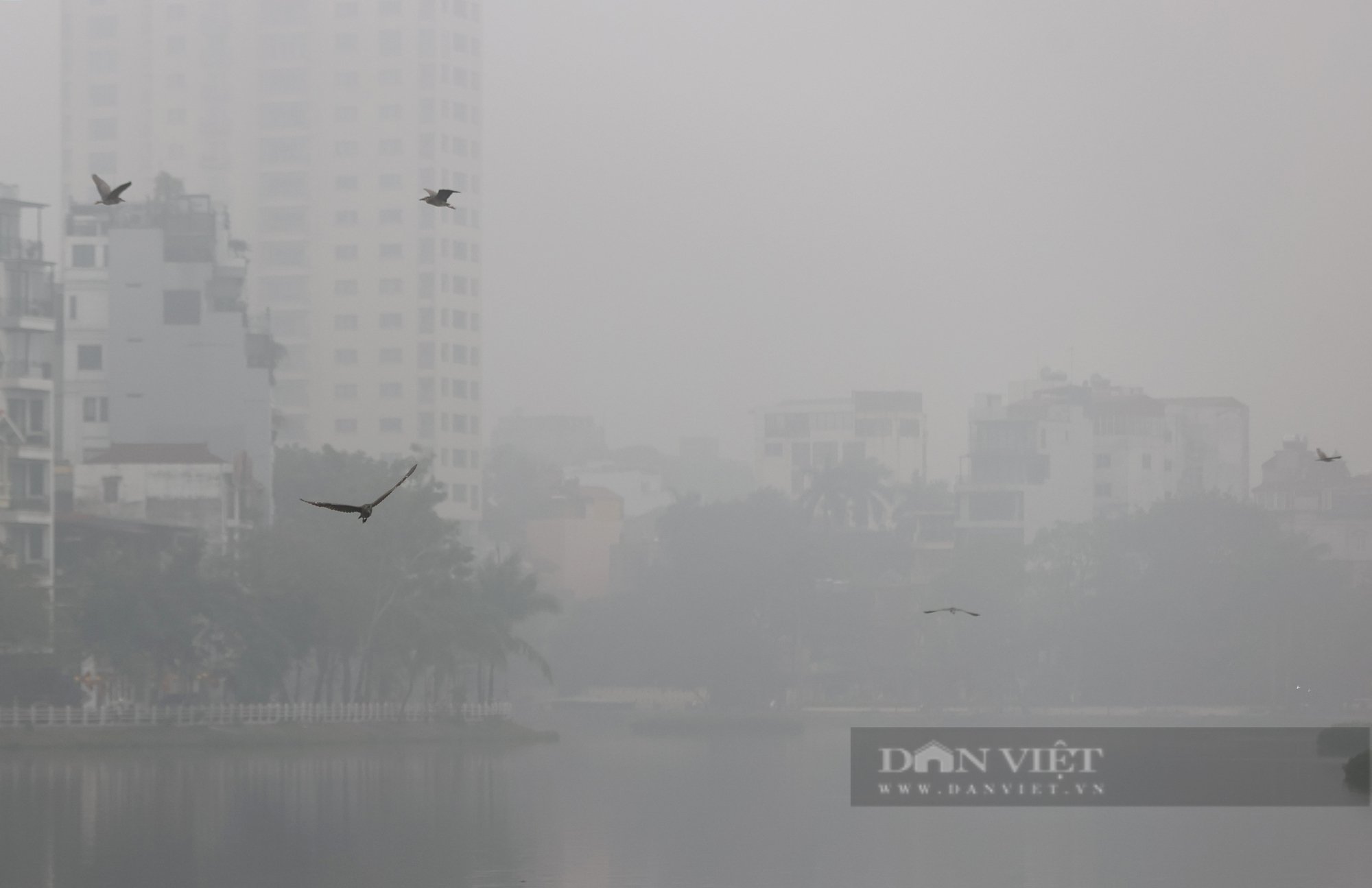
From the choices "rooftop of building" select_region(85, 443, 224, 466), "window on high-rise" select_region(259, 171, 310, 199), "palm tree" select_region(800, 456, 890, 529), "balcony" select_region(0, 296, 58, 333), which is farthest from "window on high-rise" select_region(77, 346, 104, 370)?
"palm tree" select_region(800, 456, 890, 529)

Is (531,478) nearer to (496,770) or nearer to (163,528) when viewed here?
(163,528)

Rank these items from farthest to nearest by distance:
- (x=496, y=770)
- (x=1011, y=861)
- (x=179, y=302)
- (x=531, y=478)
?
(x=531, y=478)
(x=179, y=302)
(x=496, y=770)
(x=1011, y=861)

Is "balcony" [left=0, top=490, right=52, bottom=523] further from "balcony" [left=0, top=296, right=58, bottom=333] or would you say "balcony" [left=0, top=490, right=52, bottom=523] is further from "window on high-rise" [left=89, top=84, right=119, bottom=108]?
"window on high-rise" [left=89, top=84, right=119, bottom=108]

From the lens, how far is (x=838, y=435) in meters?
119

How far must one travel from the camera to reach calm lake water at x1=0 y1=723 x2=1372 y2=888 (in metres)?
33.2

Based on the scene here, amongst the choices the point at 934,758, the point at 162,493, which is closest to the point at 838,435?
the point at 162,493

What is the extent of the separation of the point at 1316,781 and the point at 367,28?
7153cm

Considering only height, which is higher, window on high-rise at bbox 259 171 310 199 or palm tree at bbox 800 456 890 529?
window on high-rise at bbox 259 171 310 199

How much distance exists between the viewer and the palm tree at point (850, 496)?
109312 millimetres

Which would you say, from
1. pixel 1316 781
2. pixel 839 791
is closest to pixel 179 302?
pixel 839 791

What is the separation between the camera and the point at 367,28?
114 metres

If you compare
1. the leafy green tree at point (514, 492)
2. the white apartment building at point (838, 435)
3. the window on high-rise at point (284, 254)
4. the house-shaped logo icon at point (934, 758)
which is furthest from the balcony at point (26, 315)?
the white apartment building at point (838, 435)

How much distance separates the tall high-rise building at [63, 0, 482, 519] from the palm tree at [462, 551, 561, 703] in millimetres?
35660

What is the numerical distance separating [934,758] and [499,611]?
21327 mm
